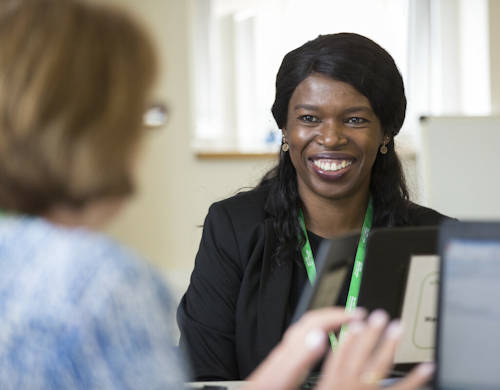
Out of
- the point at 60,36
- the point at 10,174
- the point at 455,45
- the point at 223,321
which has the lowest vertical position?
the point at 223,321

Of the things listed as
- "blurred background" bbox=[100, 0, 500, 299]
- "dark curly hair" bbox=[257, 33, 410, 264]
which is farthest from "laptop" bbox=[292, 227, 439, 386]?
"blurred background" bbox=[100, 0, 500, 299]

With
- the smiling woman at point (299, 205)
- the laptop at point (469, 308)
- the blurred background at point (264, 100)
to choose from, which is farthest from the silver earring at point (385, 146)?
the blurred background at point (264, 100)

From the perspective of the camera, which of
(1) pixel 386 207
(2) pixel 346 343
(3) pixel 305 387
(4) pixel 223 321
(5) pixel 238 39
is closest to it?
(2) pixel 346 343

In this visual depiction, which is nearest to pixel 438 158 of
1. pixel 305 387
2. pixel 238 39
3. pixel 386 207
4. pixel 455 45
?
pixel 455 45

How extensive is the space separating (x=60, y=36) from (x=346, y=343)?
0.48 m

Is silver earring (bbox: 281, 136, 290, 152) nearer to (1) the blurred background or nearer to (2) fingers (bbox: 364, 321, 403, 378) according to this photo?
(2) fingers (bbox: 364, 321, 403, 378)

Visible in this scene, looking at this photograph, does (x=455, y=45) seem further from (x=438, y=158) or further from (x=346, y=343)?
(x=346, y=343)

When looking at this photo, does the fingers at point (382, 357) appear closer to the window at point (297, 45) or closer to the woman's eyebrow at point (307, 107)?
the woman's eyebrow at point (307, 107)

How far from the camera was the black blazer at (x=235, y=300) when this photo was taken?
5.91 feet

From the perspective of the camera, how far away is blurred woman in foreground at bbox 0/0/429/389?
0.77 m

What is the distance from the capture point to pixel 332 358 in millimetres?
906

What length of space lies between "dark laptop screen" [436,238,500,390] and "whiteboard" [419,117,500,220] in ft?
9.99

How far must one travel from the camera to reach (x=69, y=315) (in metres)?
0.77

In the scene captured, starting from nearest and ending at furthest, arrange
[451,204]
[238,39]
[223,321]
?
[223,321], [451,204], [238,39]
